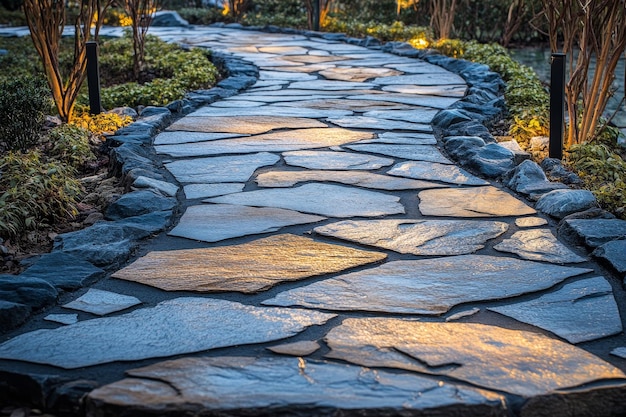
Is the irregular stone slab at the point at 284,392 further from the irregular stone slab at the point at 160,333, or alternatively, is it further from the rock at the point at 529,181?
the rock at the point at 529,181

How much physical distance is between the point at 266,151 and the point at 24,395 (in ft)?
8.98

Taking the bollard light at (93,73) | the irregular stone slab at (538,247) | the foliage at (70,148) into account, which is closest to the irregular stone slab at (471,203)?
the irregular stone slab at (538,247)

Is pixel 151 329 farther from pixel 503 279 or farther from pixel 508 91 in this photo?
pixel 508 91

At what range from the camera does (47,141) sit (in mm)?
4781

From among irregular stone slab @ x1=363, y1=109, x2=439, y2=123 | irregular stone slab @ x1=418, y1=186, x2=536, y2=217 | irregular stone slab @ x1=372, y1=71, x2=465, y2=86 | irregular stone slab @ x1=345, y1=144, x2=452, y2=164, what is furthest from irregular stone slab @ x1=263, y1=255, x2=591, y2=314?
irregular stone slab @ x1=372, y1=71, x2=465, y2=86

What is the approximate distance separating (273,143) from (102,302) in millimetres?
2425

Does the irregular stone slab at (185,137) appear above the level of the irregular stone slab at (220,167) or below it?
above

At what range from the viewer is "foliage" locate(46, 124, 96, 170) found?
4.39 m

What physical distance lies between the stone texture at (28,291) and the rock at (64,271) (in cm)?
7

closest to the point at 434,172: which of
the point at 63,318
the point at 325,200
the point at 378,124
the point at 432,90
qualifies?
the point at 325,200

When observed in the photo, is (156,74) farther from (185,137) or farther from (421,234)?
(421,234)

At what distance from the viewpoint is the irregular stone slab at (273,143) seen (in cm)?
466

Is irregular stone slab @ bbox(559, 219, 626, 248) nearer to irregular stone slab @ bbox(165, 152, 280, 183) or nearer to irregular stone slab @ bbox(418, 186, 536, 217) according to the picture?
irregular stone slab @ bbox(418, 186, 536, 217)

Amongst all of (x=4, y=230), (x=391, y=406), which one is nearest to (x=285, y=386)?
(x=391, y=406)
